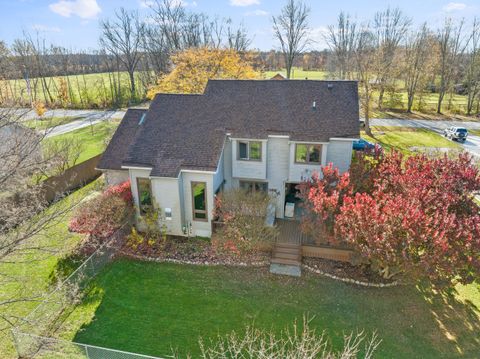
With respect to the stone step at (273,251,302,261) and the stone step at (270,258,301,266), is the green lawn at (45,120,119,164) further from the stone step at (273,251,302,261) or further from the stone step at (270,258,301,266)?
the stone step at (270,258,301,266)

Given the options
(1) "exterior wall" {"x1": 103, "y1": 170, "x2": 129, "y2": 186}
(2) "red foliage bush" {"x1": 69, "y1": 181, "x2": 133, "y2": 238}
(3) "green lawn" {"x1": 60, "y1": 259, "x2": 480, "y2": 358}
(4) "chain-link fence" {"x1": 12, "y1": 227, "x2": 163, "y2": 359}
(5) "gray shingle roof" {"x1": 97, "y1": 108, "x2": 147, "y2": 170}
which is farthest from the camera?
(1) "exterior wall" {"x1": 103, "y1": 170, "x2": 129, "y2": 186}

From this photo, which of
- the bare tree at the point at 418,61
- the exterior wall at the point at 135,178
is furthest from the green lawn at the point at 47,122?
the bare tree at the point at 418,61

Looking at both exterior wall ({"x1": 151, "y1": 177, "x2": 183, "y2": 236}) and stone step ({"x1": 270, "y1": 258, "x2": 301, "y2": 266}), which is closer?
stone step ({"x1": 270, "y1": 258, "x2": 301, "y2": 266})

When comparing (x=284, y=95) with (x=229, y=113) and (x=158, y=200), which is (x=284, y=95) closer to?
(x=229, y=113)

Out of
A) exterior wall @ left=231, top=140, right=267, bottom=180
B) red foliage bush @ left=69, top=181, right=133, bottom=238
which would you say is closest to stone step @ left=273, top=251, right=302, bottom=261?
exterior wall @ left=231, top=140, right=267, bottom=180

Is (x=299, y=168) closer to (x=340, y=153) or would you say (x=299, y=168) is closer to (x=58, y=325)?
(x=340, y=153)

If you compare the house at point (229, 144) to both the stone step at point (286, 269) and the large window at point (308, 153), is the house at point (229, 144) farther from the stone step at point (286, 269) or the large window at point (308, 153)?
the stone step at point (286, 269)
